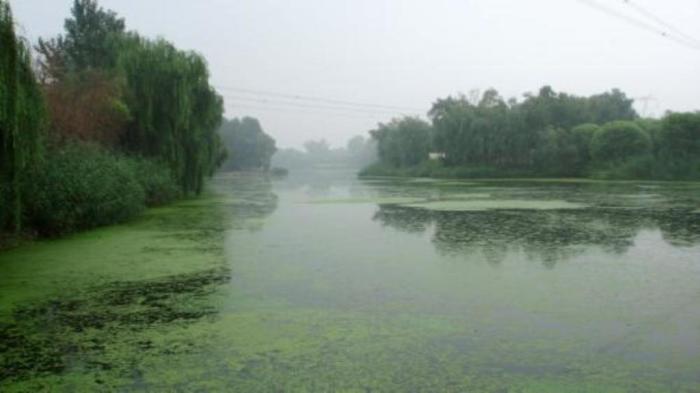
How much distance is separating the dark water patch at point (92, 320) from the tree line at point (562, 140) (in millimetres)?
28750

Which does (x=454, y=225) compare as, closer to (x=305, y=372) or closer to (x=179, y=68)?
(x=305, y=372)

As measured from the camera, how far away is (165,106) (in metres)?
15.0

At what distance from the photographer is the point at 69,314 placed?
451 cm

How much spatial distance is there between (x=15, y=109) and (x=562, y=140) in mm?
33299

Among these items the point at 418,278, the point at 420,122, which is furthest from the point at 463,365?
the point at 420,122

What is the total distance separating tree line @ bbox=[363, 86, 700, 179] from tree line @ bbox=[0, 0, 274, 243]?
2173cm

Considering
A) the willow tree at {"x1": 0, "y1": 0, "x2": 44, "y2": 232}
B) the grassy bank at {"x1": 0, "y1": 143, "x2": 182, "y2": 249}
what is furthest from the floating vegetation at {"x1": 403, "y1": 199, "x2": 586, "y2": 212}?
the willow tree at {"x1": 0, "y1": 0, "x2": 44, "y2": 232}

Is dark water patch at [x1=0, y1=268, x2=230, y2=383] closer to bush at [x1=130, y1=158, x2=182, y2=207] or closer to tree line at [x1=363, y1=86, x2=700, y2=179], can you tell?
bush at [x1=130, y1=158, x2=182, y2=207]

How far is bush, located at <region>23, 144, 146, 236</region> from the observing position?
862 cm

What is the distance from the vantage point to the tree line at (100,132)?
617cm

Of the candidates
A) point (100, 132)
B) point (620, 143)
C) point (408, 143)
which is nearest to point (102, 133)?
point (100, 132)

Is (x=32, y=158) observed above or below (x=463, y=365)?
above

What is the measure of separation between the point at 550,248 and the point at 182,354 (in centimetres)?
521

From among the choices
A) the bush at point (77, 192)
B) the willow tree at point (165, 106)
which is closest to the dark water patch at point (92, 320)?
the bush at point (77, 192)
